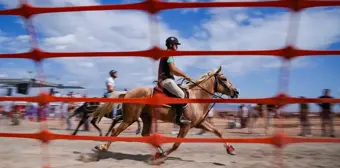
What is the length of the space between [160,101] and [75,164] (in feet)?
11.0

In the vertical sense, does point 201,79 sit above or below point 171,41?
below

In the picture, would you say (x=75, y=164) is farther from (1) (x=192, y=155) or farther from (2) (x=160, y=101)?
(2) (x=160, y=101)

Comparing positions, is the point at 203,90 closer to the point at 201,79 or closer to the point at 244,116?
the point at 201,79

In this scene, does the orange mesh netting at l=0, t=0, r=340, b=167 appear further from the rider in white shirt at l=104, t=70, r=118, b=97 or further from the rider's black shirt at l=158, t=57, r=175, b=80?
the rider in white shirt at l=104, t=70, r=118, b=97

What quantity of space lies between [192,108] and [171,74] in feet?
2.94

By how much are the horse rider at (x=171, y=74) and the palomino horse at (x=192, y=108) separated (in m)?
0.13

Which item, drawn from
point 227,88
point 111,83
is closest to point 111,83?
point 111,83

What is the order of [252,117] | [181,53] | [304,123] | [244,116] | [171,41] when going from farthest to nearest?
1. [244,116]
2. [252,117]
3. [304,123]
4. [171,41]
5. [181,53]

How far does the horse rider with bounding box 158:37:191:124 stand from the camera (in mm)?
4879

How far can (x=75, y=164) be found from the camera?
519 cm

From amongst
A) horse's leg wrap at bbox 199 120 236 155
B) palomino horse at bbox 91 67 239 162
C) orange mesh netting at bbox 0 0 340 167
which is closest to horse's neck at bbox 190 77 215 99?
palomino horse at bbox 91 67 239 162

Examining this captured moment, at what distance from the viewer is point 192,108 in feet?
19.4

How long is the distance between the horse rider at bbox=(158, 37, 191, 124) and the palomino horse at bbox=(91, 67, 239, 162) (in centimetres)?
13

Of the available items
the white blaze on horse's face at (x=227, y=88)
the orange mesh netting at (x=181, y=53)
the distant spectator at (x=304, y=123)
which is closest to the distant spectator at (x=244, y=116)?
the distant spectator at (x=304, y=123)
